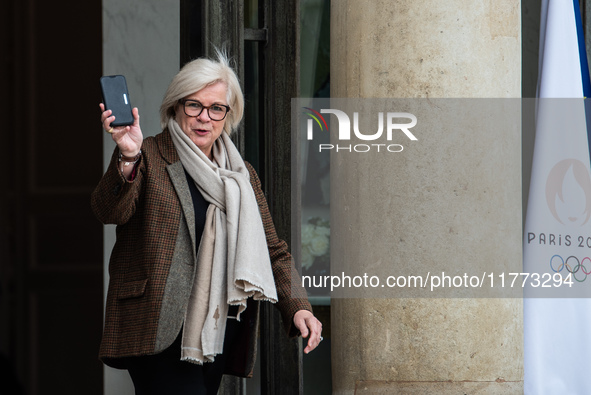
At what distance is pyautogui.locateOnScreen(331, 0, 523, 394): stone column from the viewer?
14.0 ft

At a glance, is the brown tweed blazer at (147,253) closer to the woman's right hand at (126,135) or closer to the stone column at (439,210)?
the woman's right hand at (126,135)

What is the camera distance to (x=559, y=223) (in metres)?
4.91

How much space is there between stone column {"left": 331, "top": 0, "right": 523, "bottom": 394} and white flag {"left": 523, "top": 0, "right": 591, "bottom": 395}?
0.44 m

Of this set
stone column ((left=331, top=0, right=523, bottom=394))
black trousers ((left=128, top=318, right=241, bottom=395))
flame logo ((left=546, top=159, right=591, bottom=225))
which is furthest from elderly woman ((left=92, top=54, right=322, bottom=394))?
flame logo ((left=546, top=159, right=591, bottom=225))

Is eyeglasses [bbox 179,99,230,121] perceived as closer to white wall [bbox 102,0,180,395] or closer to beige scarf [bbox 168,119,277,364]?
beige scarf [bbox 168,119,277,364]

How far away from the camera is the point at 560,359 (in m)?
4.86

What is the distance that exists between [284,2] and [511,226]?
1.92 m

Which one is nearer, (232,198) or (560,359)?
(232,198)

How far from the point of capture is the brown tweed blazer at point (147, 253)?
327 centimetres

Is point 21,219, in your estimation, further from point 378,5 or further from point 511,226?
point 511,226

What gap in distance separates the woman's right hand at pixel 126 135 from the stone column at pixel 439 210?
1.49 metres

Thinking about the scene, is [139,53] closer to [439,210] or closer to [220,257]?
[439,210]

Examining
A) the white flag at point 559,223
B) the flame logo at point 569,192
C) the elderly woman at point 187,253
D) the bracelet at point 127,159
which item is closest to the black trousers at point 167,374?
the elderly woman at point 187,253

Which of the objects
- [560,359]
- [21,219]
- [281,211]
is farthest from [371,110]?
[21,219]
